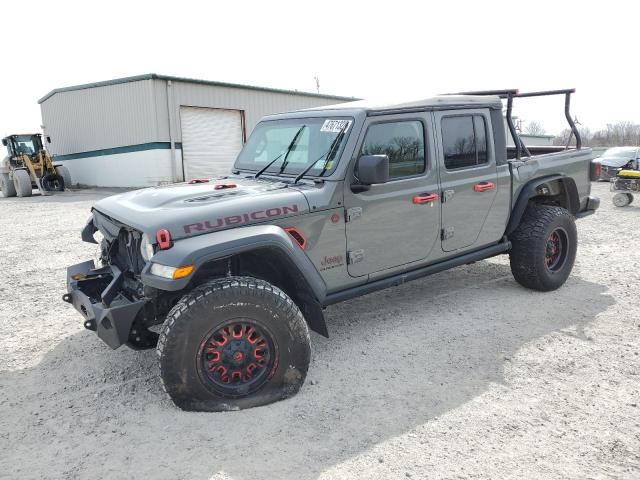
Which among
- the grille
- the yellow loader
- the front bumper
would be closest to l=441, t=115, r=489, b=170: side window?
the grille

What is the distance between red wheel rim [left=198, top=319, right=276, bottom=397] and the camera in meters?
3.22

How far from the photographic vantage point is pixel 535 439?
2.87 m

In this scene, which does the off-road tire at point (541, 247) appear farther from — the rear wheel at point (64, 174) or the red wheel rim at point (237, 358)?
the rear wheel at point (64, 174)

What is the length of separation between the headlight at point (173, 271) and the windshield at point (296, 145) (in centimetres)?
134

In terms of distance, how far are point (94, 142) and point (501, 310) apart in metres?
21.6

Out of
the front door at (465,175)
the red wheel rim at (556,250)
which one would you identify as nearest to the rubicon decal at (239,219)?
the front door at (465,175)

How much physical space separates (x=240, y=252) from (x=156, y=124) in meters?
17.9

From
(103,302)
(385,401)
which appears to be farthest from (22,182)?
(385,401)

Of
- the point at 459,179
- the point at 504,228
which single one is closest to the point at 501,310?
the point at 504,228

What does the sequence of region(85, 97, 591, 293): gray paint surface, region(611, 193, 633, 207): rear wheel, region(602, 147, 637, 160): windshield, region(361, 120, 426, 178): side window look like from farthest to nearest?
region(602, 147, 637, 160): windshield → region(611, 193, 633, 207): rear wheel → region(361, 120, 426, 178): side window → region(85, 97, 591, 293): gray paint surface

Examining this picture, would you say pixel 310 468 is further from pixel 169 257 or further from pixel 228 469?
pixel 169 257

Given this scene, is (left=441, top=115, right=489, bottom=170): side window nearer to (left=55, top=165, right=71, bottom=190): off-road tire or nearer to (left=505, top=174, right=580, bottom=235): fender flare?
(left=505, top=174, right=580, bottom=235): fender flare

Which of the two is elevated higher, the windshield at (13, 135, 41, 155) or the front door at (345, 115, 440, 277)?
the windshield at (13, 135, 41, 155)

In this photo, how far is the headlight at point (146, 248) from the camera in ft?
10.6
